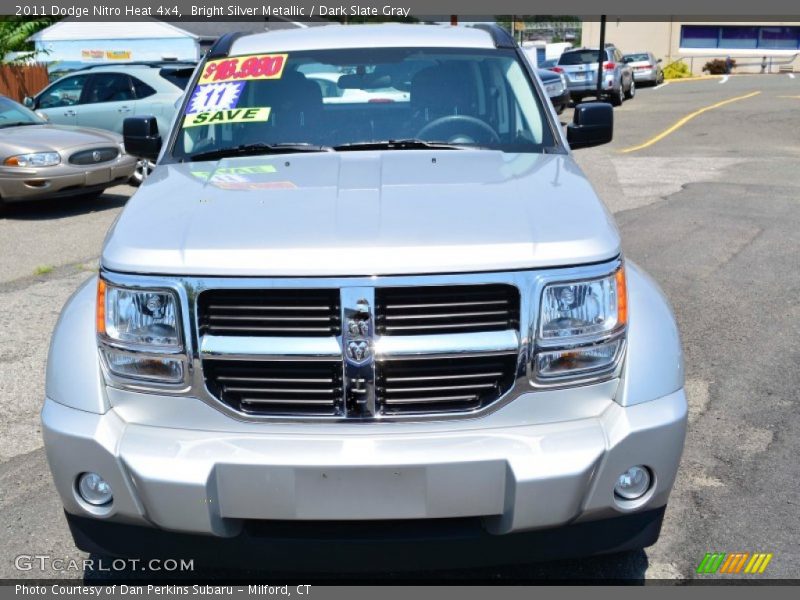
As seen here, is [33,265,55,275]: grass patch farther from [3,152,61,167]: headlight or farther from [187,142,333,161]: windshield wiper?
[187,142,333,161]: windshield wiper

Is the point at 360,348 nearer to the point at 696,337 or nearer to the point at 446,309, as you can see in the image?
the point at 446,309

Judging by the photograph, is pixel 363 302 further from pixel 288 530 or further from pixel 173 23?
pixel 173 23

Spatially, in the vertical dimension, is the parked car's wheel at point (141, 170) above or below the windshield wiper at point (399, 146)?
below

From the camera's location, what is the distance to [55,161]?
428 inches

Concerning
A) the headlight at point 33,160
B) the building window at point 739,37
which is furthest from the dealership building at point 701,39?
the headlight at point 33,160

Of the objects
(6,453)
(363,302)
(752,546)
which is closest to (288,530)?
(363,302)

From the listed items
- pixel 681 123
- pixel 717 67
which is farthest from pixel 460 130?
pixel 717 67

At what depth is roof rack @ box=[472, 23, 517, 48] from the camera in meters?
4.64

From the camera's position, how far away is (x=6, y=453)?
4453 mm

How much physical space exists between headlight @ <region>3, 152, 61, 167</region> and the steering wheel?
7876 mm

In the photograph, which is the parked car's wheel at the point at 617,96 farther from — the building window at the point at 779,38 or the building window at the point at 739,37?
the building window at the point at 779,38

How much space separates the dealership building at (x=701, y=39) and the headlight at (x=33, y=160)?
49479mm

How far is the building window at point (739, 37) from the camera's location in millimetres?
56938

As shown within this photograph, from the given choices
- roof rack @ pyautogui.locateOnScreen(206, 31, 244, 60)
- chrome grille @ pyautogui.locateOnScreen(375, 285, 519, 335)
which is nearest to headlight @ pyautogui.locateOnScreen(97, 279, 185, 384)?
chrome grille @ pyautogui.locateOnScreen(375, 285, 519, 335)
